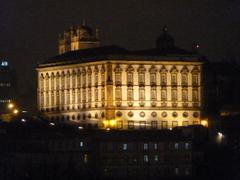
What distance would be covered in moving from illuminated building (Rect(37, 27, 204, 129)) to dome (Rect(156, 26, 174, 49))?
17.4 ft

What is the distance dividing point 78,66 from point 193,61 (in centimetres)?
893

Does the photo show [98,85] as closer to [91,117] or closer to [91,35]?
[91,117]

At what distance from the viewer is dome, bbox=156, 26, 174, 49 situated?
183750 millimetres

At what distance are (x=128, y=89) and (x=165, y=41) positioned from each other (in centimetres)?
1429

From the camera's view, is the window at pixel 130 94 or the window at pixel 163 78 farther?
the window at pixel 163 78

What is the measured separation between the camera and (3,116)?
6890 inches

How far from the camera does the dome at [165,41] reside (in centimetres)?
18375

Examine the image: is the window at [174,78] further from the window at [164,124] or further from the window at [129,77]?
the window at [164,124]

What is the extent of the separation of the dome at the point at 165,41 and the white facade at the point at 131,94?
7.75 m

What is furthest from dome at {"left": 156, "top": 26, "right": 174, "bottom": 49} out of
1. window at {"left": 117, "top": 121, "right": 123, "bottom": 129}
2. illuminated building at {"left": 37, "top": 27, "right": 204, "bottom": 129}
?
window at {"left": 117, "top": 121, "right": 123, "bottom": 129}

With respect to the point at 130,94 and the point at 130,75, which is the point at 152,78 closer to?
the point at 130,75

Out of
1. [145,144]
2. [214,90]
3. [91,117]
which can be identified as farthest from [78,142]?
[214,90]

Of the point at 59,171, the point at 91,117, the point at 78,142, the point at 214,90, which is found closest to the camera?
the point at 59,171

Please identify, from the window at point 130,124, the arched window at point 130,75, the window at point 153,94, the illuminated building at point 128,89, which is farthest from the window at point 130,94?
the window at point 130,124
